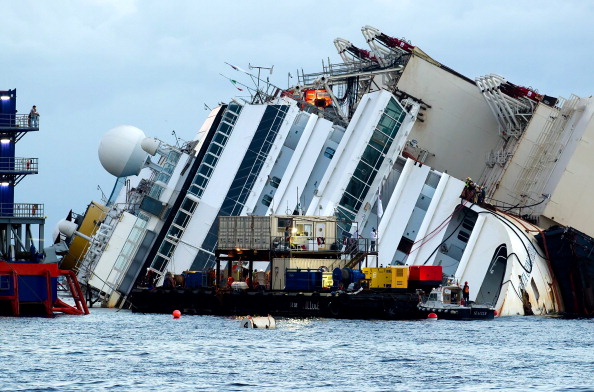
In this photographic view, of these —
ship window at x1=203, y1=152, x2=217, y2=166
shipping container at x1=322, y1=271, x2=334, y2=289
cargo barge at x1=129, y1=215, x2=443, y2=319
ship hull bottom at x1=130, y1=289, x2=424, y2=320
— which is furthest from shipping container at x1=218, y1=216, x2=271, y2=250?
ship window at x1=203, y1=152, x2=217, y2=166

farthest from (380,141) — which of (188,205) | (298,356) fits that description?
(298,356)

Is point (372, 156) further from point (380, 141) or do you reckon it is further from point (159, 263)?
point (159, 263)

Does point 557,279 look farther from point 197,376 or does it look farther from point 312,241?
point 197,376

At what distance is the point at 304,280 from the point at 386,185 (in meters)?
18.7

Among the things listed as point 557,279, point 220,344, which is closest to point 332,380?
point 220,344

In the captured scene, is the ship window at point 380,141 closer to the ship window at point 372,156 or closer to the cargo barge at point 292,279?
the ship window at point 372,156

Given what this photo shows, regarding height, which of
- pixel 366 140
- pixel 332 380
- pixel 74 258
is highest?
pixel 366 140

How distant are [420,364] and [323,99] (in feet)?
186

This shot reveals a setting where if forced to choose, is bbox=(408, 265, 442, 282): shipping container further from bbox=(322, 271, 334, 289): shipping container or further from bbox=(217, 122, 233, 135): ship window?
bbox=(217, 122, 233, 135): ship window

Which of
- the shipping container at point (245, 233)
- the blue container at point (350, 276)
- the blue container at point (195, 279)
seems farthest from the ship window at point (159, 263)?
the blue container at point (350, 276)

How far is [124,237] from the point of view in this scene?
331 ft

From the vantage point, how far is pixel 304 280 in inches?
3329

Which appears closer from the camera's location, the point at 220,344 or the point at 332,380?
the point at 332,380

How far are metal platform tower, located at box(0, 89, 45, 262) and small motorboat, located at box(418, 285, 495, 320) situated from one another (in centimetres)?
2386
